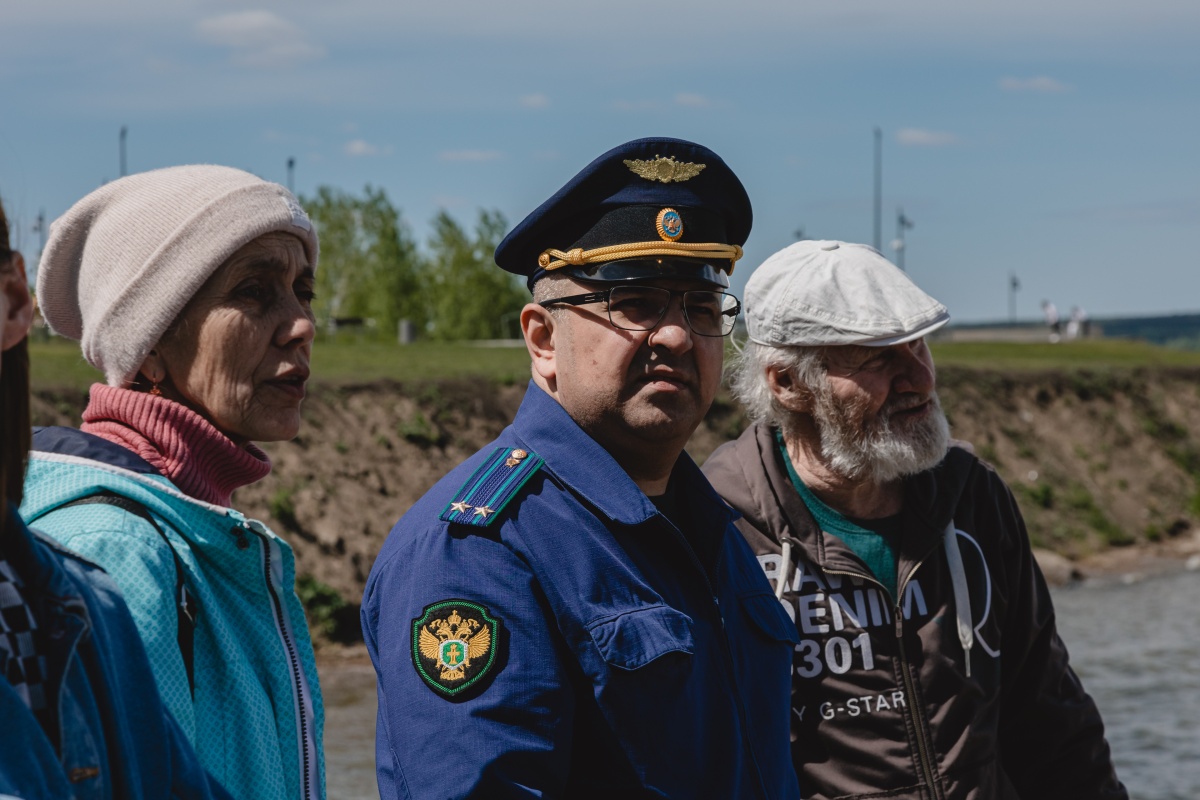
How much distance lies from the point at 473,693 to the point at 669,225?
106 centimetres

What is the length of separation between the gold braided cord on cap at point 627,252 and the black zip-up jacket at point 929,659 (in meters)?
1.12

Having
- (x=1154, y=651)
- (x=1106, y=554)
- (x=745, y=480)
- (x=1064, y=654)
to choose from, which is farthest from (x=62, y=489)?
(x=1106, y=554)

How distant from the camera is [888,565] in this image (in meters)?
3.81

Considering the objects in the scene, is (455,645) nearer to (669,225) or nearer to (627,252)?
(627,252)

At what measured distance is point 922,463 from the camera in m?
3.79

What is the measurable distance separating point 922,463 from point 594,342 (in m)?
1.34

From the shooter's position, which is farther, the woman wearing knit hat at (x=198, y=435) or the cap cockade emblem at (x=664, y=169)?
the cap cockade emblem at (x=664, y=169)

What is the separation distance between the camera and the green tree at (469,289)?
174 ft

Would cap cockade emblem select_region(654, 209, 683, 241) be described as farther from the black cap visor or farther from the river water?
A: the river water

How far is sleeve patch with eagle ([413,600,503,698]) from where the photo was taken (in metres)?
2.40

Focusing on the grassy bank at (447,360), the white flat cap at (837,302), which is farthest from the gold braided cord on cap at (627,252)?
the grassy bank at (447,360)

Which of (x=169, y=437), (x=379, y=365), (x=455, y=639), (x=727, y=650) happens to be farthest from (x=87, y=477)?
(x=379, y=365)

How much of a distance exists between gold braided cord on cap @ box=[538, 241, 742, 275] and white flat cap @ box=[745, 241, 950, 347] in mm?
976

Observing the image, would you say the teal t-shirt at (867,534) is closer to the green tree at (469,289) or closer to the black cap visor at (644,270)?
the black cap visor at (644,270)
